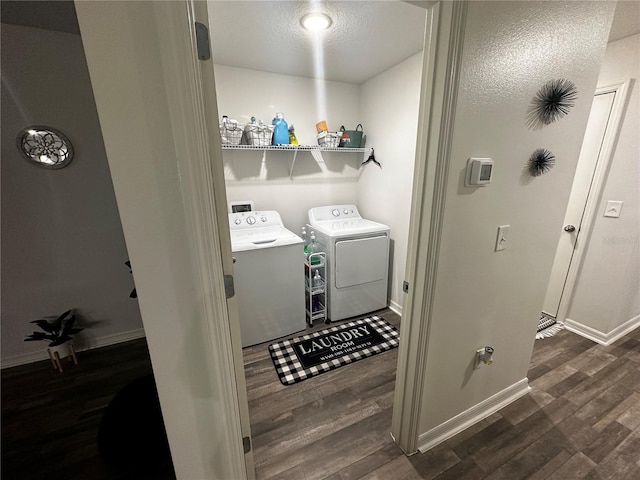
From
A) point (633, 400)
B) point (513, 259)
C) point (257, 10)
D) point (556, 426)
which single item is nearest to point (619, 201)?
point (633, 400)

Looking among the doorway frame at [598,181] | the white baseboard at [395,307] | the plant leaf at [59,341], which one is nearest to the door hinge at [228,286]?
the plant leaf at [59,341]

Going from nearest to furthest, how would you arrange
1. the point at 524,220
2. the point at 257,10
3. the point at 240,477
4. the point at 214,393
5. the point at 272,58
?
the point at 214,393
the point at 240,477
the point at 524,220
the point at 257,10
the point at 272,58

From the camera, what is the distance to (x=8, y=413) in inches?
52.6

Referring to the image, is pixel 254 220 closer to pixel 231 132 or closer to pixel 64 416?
pixel 231 132

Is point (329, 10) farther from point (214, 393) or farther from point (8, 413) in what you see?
point (8, 413)

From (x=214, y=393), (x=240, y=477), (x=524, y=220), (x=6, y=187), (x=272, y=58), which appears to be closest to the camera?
(x=214, y=393)

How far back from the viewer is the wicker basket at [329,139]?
8.28ft

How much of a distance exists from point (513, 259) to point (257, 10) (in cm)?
202

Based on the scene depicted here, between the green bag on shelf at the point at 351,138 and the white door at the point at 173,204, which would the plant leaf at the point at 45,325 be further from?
the green bag on shelf at the point at 351,138

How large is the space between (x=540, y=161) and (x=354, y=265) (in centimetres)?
155

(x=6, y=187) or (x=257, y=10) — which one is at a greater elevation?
(x=257, y=10)

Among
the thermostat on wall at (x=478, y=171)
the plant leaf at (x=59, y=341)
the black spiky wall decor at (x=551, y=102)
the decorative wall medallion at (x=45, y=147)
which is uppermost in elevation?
the black spiky wall decor at (x=551, y=102)

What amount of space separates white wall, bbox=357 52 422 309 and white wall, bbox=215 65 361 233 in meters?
0.25

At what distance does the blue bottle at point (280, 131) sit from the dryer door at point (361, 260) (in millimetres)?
1115
